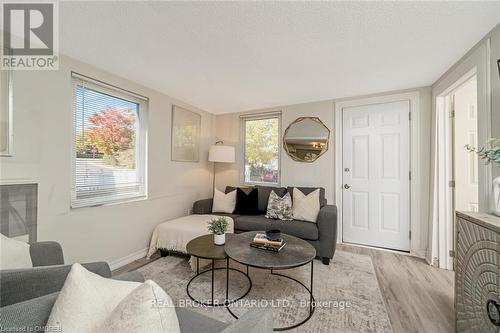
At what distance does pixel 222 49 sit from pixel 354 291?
2.59 m

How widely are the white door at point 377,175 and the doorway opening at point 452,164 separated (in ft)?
1.27

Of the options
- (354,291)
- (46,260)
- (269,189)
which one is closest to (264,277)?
(354,291)

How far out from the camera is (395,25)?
1592 millimetres

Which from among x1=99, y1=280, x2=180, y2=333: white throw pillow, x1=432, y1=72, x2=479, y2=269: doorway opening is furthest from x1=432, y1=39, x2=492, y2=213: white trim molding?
x1=99, y1=280, x2=180, y2=333: white throw pillow

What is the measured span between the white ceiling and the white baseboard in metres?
2.19

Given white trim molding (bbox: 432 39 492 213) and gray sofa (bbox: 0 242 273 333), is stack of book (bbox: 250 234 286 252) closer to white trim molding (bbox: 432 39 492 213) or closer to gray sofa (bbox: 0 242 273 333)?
gray sofa (bbox: 0 242 273 333)

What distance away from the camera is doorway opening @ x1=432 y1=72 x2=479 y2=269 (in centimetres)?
246

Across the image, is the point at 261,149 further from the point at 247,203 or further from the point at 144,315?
the point at 144,315

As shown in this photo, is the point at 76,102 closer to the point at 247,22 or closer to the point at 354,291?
the point at 247,22

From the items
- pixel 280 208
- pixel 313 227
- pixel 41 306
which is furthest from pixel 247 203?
pixel 41 306

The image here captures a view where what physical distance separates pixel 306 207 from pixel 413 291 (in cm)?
132

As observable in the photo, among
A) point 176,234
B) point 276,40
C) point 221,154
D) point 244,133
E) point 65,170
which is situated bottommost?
point 176,234

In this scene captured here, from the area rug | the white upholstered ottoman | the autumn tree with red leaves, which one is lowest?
the area rug

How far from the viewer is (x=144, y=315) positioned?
1.89ft
